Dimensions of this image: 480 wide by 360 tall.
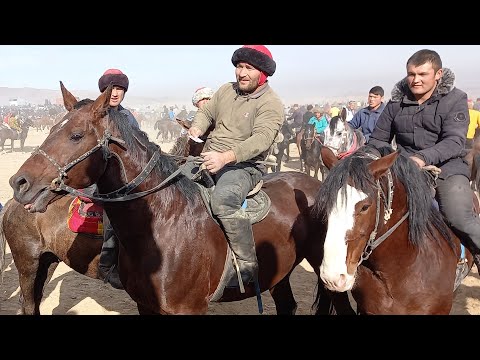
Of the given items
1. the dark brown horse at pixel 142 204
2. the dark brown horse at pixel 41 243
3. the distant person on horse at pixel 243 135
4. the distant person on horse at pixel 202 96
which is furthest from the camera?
the distant person on horse at pixel 202 96

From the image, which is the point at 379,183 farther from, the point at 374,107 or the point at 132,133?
the point at 374,107

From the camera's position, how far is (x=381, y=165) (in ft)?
7.92

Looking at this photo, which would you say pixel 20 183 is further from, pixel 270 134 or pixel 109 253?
pixel 270 134

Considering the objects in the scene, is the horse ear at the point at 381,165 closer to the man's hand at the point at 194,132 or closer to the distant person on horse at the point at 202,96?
the man's hand at the point at 194,132

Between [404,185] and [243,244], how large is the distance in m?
1.30

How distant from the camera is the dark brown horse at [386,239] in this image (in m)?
2.31

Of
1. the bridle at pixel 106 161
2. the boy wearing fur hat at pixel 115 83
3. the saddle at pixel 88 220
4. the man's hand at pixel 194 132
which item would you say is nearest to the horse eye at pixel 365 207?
the bridle at pixel 106 161

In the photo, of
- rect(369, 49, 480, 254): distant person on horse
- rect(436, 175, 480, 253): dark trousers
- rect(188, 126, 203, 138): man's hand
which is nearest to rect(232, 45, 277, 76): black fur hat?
rect(188, 126, 203, 138): man's hand

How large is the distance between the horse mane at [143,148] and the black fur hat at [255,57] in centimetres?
98

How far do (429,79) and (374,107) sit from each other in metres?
5.20

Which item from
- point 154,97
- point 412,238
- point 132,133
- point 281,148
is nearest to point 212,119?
point 132,133

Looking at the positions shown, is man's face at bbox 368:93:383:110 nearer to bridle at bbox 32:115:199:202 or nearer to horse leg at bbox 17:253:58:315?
bridle at bbox 32:115:199:202

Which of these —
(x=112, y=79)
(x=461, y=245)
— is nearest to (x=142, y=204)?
(x=112, y=79)

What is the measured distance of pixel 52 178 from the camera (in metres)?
2.47
